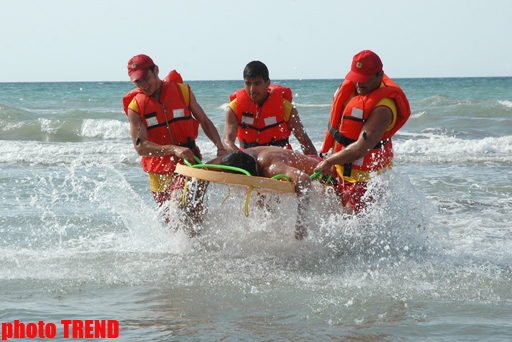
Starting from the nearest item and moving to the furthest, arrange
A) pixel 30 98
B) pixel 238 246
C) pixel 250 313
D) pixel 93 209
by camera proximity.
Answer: pixel 250 313
pixel 238 246
pixel 93 209
pixel 30 98

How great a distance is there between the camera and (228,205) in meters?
Result: 5.27

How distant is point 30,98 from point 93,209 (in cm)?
2717

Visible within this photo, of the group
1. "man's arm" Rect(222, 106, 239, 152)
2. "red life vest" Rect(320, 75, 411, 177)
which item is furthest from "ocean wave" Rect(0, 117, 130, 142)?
"red life vest" Rect(320, 75, 411, 177)

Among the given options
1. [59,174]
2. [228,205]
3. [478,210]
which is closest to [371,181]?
[228,205]

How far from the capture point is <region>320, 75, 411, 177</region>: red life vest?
4605 millimetres

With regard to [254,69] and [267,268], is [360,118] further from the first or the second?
[267,268]

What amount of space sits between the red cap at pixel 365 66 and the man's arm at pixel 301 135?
102cm

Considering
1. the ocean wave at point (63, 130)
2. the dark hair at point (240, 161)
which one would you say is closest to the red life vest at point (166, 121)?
the dark hair at point (240, 161)

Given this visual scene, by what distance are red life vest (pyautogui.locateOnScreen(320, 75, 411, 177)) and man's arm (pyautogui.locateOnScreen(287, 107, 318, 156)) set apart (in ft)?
1.80

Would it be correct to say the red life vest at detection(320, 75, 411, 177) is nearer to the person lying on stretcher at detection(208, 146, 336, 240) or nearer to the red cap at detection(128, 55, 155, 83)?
the person lying on stretcher at detection(208, 146, 336, 240)

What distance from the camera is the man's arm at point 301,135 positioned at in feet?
18.3

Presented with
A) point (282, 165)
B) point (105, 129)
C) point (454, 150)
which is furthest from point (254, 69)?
point (105, 129)

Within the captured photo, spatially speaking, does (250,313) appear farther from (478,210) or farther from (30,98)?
(30,98)

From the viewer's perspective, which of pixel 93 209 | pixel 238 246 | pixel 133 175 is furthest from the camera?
pixel 133 175
